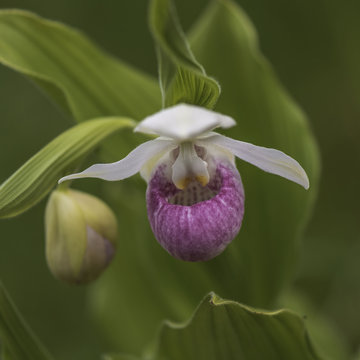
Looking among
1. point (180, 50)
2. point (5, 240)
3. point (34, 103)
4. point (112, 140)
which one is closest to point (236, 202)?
point (180, 50)

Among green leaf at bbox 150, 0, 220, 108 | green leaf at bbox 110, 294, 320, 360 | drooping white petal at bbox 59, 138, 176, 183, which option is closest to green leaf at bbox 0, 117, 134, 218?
drooping white petal at bbox 59, 138, 176, 183

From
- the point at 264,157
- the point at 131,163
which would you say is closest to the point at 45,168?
the point at 131,163

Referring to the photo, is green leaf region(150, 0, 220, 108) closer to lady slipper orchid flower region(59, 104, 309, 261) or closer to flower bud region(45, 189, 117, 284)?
lady slipper orchid flower region(59, 104, 309, 261)

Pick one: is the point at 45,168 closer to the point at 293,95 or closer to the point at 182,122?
the point at 182,122

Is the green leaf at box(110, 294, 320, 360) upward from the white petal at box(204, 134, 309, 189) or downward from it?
downward

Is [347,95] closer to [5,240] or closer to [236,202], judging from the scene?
[5,240]

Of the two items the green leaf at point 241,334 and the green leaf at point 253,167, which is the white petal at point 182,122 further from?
the green leaf at point 253,167

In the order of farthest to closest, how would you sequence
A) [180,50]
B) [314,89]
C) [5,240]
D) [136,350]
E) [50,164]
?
[314,89] < [5,240] < [136,350] < [50,164] < [180,50]
